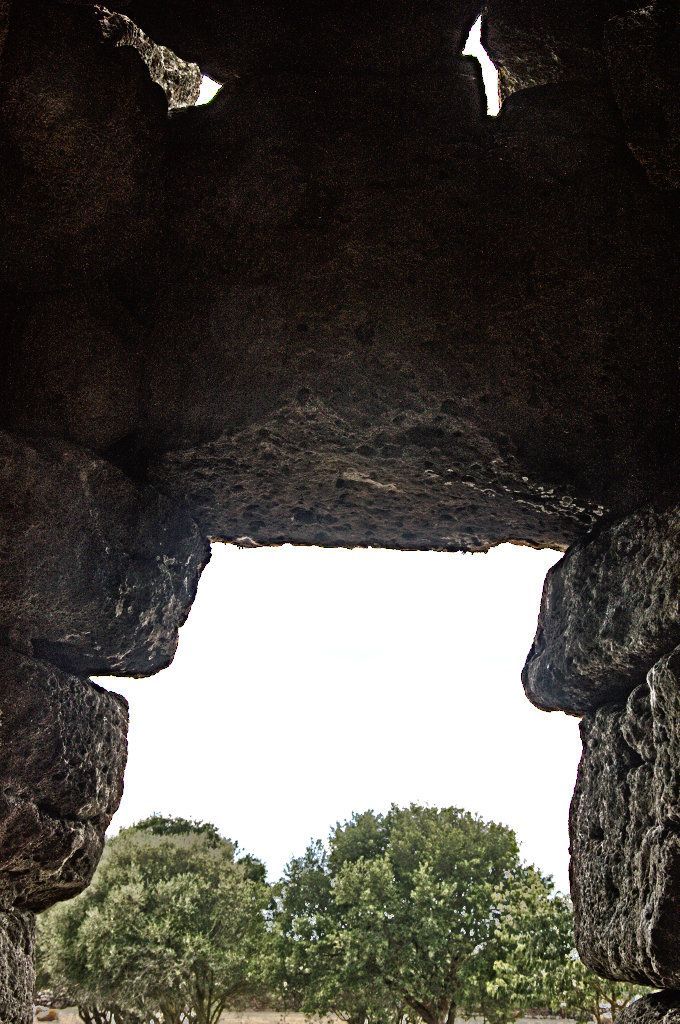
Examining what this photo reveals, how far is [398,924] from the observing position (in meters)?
20.8

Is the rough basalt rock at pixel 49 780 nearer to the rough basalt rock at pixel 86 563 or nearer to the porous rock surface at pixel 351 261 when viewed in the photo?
the rough basalt rock at pixel 86 563

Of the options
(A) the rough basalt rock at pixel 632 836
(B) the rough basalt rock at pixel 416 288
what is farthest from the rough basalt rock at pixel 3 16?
(A) the rough basalt rock at pixel 632 836

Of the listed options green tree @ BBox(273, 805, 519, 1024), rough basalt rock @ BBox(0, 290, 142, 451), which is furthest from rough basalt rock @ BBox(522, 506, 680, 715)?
green tree @ BBox(273, 805, 519, 1024)

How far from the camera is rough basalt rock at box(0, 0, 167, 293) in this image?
271 cm

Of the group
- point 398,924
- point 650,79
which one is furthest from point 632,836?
point 398,924

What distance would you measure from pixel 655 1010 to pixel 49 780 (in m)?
1.94

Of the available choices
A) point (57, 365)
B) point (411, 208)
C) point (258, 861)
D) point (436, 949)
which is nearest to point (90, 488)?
point (57, 365)

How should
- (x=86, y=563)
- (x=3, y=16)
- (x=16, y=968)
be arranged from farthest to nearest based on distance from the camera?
(x=86, y=563) < (x=16, y=968) < (x=3, y=16)

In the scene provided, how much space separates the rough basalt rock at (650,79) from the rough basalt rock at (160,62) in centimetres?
154

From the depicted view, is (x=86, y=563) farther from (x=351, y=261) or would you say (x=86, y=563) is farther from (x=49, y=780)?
(x=351, y=261)

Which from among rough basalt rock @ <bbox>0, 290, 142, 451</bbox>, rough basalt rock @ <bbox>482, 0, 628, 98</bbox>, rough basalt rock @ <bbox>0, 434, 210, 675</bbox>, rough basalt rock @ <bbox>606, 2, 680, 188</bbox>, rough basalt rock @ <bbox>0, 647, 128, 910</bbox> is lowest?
rough basalt rock @ <bbox>0, 647, 128, 910</bbox>

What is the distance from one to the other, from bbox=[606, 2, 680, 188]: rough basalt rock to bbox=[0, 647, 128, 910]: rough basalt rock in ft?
7.98

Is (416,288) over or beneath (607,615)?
over

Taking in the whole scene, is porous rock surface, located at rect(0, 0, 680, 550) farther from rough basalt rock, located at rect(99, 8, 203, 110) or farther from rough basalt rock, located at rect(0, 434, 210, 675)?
rough basalt rock, located at rect(0, 434, 210, 675)
